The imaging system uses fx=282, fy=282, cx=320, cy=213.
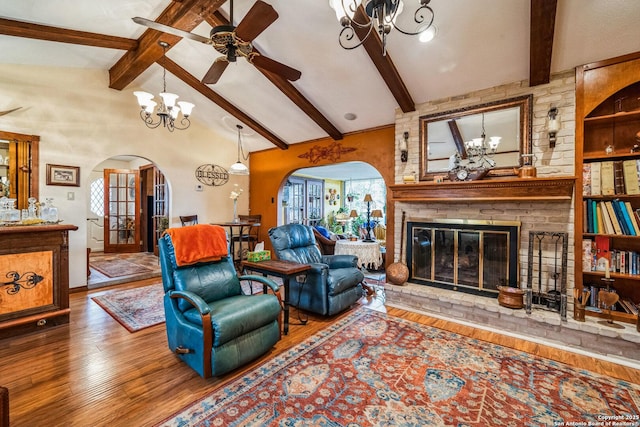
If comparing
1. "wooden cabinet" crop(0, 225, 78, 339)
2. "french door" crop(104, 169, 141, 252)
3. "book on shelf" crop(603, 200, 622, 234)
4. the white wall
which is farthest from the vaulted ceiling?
"french door" crop(104, 169, 141, 252)

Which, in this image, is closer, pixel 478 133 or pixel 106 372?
pixel 106 372

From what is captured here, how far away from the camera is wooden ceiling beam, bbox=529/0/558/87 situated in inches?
90.7

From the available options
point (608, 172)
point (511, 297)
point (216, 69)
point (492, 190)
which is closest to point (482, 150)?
point (492, 190)

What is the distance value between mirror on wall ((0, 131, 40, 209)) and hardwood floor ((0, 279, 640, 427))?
6.74 ft

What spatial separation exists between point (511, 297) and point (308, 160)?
13.1ft

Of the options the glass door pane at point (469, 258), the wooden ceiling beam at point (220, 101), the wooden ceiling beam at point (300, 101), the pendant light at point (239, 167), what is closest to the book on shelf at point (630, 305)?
the glass door pane at point (469, 258)

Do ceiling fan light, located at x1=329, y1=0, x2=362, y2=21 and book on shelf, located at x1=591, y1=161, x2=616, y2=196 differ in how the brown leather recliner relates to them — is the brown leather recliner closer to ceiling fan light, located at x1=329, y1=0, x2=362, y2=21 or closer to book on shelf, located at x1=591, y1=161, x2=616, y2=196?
book on shelf, located at x1=591, y1=161, x2=616, y2=196

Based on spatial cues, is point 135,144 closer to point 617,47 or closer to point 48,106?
point 48,106

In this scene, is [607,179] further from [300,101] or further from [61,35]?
[61,35]

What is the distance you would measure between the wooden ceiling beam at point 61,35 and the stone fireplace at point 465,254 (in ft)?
14.7

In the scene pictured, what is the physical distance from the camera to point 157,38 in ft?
10.9

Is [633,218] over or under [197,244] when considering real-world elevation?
over

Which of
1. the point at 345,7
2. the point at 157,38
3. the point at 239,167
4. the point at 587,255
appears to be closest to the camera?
the point at 345,7

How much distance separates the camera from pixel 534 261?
3158 millimetres
